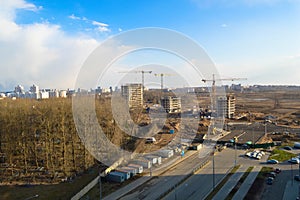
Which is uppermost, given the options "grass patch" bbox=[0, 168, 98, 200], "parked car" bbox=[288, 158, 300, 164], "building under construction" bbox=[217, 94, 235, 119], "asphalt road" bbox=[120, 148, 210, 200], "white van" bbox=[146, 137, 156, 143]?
"building under construction" bbox=[217, 94, 235, 119]

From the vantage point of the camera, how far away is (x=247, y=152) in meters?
11.7

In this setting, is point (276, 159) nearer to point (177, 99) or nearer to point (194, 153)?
point (194, 153)

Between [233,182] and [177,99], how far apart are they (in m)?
20.2

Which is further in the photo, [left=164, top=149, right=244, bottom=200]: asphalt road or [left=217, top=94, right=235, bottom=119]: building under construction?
[left=217, top=94, right=235, bottom=119]: building under construction

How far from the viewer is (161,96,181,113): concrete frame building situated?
26.1 m

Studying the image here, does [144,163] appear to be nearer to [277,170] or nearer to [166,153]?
[166,153]

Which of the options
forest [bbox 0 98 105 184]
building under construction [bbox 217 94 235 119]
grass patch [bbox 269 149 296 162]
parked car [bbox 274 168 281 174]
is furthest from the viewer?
building under construction [bbox 217 94 235 119]

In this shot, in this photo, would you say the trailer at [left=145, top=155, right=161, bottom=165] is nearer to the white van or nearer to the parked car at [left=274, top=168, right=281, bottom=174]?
the white van

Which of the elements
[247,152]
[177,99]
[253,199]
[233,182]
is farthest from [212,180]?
[177,99]

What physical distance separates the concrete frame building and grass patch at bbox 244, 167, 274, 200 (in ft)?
54.2

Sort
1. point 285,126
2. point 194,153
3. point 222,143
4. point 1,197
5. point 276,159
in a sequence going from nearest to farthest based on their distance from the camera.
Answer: point 1,197 → point 276,159 → point 194,153 → point 222,143 → point 285,126

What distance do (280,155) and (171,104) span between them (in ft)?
53.7

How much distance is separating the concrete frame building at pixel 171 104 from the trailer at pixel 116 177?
17168 mm

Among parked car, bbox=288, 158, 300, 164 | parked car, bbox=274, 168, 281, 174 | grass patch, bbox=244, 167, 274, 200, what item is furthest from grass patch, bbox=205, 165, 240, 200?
parked car, bbox=288, 158, 300, 164
